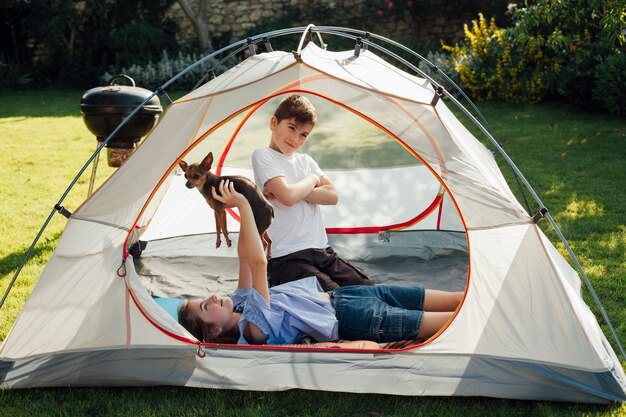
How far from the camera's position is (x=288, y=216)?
3.05 metres

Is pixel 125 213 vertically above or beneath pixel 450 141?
beneath

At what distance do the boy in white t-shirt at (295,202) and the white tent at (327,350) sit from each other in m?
0.30

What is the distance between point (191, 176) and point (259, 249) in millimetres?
390

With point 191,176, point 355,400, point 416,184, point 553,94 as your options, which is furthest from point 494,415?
point 553,94

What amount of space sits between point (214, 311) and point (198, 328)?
9 centimetres

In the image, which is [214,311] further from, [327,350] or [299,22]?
[299,22]

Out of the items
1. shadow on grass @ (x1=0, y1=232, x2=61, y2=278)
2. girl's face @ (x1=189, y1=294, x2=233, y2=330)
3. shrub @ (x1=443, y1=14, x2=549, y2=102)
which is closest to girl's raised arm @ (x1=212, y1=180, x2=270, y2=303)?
girl's face @ (x1=189, y1=294, x2=233, y2=330)

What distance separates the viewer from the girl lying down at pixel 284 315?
2.46 metres

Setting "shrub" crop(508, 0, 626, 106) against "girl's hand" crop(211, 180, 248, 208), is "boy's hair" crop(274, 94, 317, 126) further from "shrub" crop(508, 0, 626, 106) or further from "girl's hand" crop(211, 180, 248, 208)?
"shrub" crop(508, 0, 626, 106)

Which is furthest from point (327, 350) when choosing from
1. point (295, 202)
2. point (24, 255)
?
point (24, 255)

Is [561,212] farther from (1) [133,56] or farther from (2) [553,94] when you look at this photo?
(1) [133,56]

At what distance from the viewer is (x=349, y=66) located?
8.68ft

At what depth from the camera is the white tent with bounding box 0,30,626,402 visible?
2.28m

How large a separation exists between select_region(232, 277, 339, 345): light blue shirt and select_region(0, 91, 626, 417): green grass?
0.76 feet
